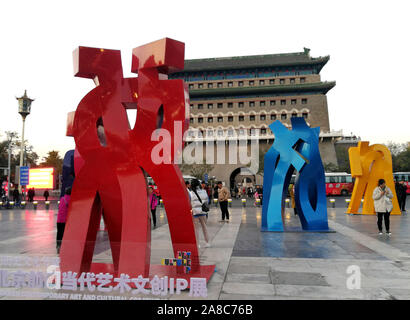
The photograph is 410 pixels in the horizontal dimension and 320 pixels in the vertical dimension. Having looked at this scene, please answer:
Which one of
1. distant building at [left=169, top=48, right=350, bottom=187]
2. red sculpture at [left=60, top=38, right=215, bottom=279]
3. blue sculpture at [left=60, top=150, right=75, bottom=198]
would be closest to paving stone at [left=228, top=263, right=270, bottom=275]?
red sculpture at [left=60, top=38, right=215, bottom=279]

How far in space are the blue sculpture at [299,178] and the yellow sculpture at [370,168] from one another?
17.0 ft

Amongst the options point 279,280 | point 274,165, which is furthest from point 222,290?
point 274,165

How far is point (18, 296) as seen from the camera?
3688 mm

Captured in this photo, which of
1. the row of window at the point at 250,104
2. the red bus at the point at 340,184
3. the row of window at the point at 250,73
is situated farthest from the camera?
the row of window at the point at 250,73

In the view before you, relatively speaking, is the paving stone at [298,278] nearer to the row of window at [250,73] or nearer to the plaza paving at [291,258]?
the plaza paving at [291,258]

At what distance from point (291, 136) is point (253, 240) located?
3.25 metres

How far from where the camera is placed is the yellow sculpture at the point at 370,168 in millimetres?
12852

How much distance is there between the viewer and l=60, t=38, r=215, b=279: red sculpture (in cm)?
409

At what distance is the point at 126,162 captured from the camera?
422cm

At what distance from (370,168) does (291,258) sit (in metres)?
9.52

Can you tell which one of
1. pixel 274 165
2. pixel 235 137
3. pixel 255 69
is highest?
pixel 255 69

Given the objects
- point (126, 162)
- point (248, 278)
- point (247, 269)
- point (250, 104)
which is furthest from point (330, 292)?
point (250, 104)

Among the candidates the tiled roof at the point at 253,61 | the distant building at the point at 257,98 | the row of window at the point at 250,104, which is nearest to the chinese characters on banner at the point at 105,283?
the distant building at the point at 257,98
